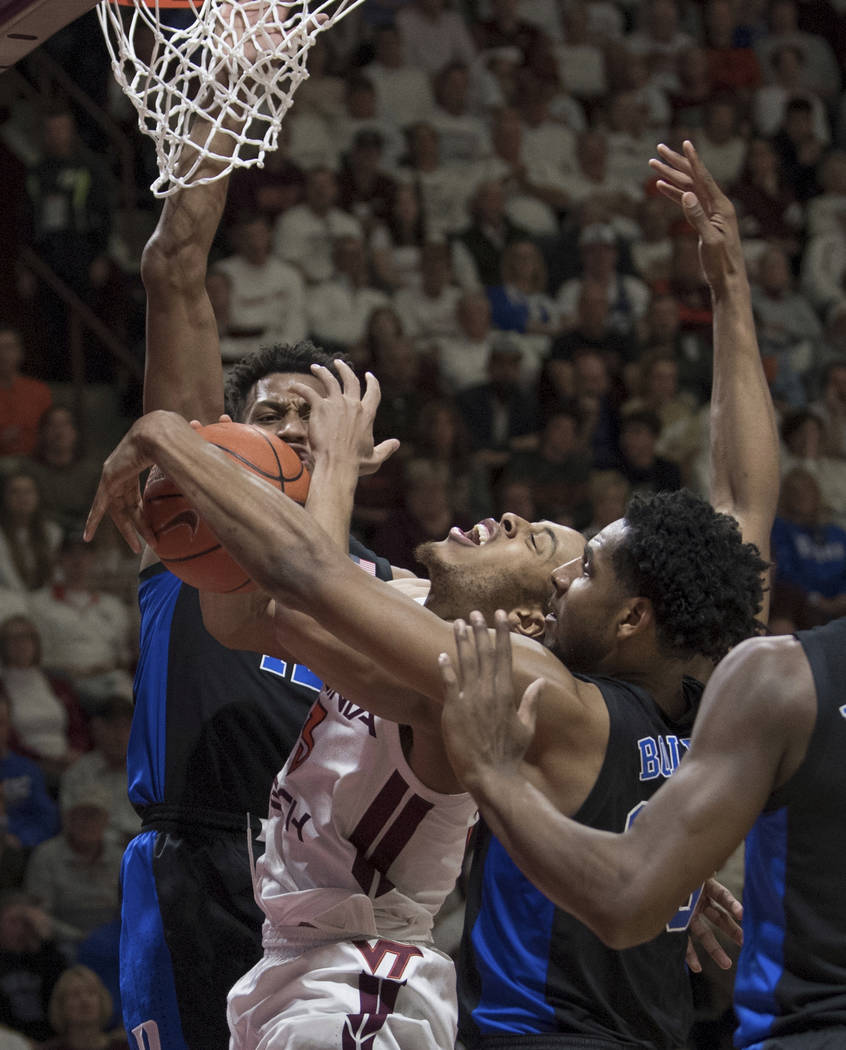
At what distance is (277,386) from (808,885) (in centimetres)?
206

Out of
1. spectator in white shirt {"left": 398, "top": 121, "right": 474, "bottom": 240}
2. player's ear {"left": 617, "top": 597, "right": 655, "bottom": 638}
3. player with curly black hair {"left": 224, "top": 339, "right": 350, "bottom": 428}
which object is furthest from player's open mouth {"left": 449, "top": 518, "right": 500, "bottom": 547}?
spectator in white shirt {"left": 398, "top": 121, "right": 474, "bottom": 240}

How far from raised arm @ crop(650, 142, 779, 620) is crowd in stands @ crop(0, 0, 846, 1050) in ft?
11.8

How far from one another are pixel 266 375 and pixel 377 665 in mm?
1474

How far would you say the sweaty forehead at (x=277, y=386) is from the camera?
3861 mm

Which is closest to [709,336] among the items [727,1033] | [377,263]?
[377,263]

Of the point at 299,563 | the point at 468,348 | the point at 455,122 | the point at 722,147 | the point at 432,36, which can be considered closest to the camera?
the point at 299,563

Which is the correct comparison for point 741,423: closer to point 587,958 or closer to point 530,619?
point 530,619

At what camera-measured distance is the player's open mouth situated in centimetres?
323

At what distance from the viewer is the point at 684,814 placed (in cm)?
218

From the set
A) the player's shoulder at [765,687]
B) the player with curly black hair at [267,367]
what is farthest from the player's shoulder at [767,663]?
the player with curly black hair at [267,367]

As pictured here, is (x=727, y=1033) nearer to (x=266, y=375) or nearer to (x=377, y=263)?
(x=266, y=375)

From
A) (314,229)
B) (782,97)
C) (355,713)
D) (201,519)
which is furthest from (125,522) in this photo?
(782,97)

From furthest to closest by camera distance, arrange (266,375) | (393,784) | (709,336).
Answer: (709,336) < (266,375) < (393,784)

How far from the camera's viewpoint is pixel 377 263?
26.9 ft
